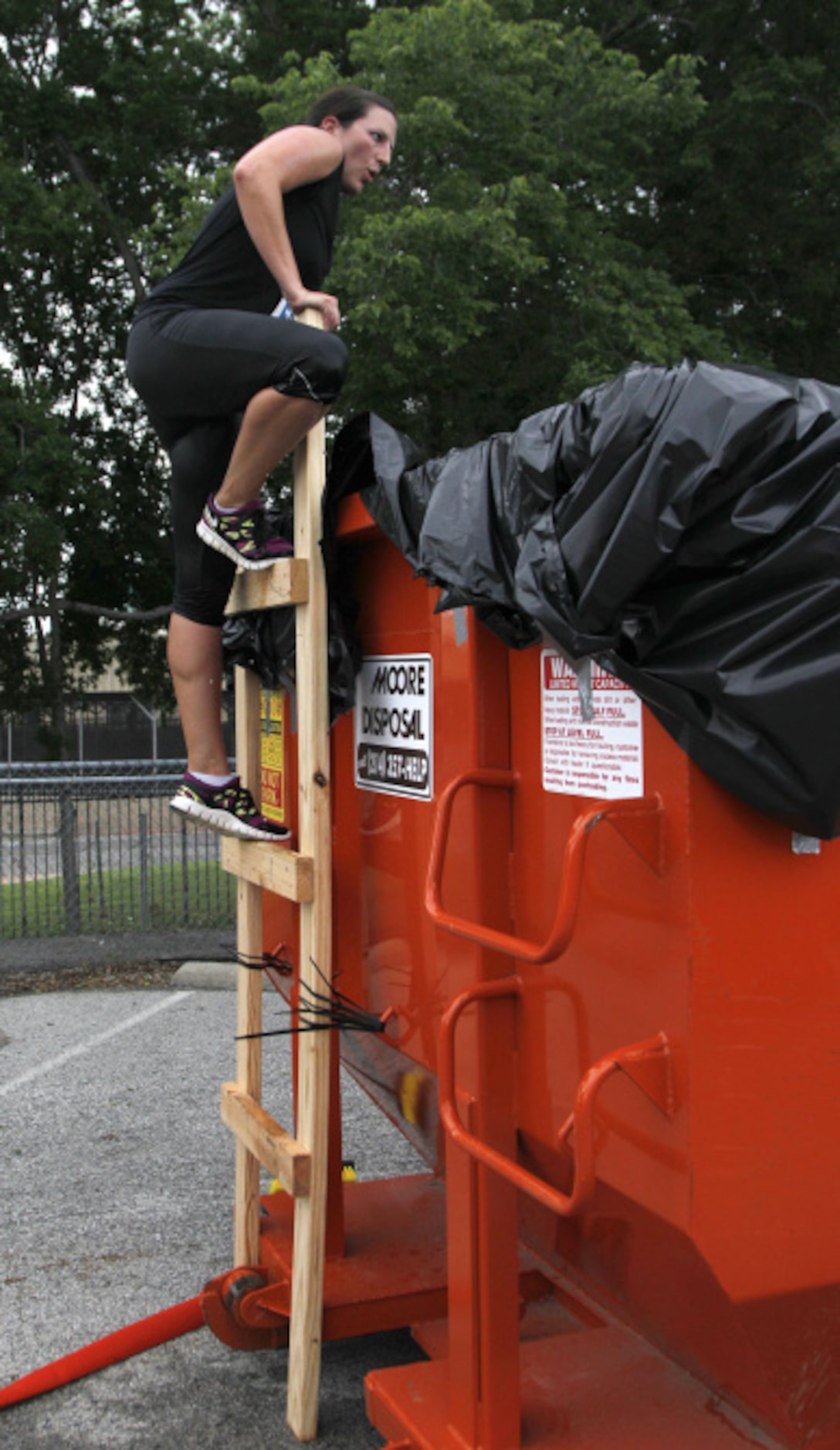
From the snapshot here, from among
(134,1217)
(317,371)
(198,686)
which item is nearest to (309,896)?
(198,686)

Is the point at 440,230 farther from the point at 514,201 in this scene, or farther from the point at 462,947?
the point at 462,947

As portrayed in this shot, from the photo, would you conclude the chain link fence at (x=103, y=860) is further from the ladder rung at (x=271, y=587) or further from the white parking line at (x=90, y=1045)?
the ladder rung at (x=271, y=587)

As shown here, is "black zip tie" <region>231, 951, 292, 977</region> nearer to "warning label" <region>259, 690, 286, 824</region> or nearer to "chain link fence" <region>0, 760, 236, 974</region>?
"warning label" <region>259, 690, 286, 824</region>

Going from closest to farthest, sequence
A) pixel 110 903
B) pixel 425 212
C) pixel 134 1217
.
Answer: pixel 134 1217
pixel 110 903
pixel 425 212

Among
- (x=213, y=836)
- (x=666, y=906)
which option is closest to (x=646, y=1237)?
(x=666, y=906)

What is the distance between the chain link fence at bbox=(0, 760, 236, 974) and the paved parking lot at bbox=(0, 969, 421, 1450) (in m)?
1.37

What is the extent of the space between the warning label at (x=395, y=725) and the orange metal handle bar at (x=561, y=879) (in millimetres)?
430

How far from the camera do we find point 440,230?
11.3 m

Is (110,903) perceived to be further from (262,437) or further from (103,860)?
(262,437)

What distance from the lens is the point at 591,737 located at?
2.09 m

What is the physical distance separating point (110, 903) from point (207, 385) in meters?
6.76

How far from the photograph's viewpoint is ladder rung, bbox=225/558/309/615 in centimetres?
302

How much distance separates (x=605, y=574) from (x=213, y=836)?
8.01 m

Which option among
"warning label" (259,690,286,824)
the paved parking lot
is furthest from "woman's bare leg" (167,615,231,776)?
the paved parking lot
